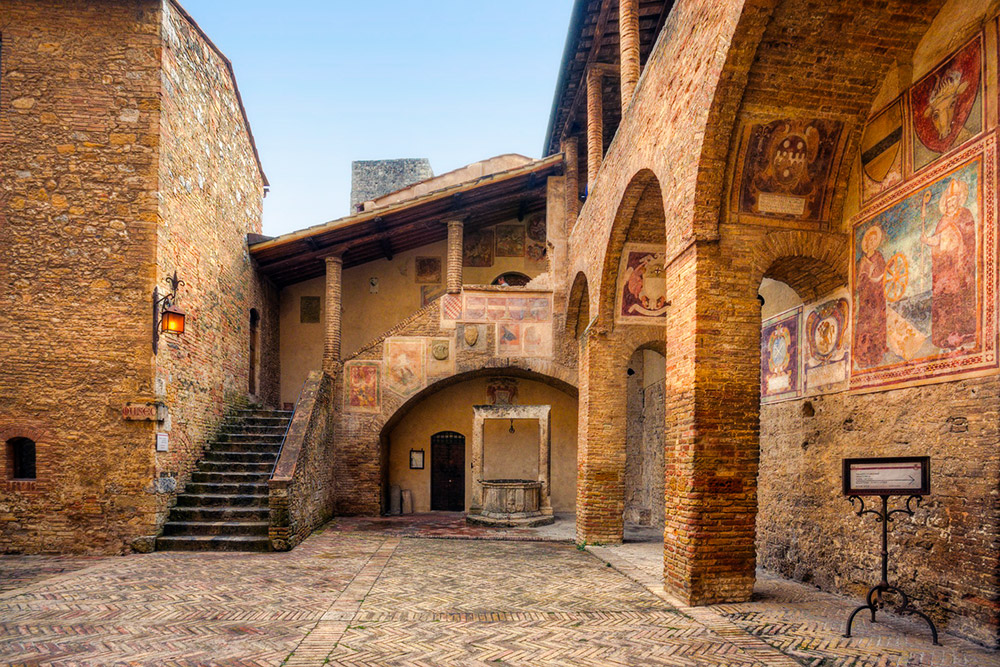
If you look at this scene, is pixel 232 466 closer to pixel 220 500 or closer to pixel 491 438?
pixel 220 500

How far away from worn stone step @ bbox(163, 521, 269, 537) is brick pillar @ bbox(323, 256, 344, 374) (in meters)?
4.61

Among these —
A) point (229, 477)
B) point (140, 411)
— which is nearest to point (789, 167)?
point (140, 411)

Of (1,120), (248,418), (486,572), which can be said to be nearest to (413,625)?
(486,572)

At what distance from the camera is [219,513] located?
31.7 ft

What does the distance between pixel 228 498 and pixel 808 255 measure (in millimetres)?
8436

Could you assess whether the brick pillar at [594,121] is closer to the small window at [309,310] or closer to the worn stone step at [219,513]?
the worn stone step at [219,513]

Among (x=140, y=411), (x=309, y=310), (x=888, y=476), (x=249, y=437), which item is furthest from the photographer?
(x=309, y=310)

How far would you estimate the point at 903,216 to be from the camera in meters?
5.61

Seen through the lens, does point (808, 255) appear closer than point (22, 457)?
Yes

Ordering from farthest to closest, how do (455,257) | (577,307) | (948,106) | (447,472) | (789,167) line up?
(447,472), (455,257), (577,307), (789,167), (948,106)

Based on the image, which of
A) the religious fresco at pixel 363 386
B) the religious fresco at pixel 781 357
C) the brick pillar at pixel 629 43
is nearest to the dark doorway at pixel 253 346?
the religious fresco at pixel 363 386

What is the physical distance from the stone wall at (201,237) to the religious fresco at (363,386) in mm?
2006

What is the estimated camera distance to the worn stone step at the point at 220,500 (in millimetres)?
9797

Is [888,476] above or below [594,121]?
below
